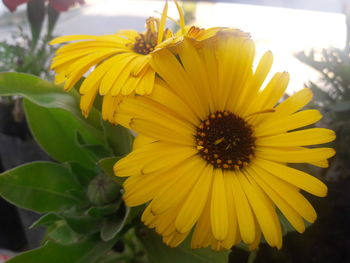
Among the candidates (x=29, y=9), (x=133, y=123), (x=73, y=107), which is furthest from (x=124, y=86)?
(x=29, y=9)

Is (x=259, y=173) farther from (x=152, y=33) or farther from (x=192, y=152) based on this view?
(x=152, y=33)

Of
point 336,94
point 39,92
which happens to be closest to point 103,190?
point 39,92

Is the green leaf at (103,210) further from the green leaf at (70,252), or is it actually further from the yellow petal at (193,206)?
the yellow petal at (193,206)

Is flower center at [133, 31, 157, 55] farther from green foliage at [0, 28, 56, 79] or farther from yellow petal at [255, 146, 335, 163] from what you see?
green foliage at [0, 28, 56, 79]

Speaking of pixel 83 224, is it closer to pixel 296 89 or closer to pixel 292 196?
pixel 292 196

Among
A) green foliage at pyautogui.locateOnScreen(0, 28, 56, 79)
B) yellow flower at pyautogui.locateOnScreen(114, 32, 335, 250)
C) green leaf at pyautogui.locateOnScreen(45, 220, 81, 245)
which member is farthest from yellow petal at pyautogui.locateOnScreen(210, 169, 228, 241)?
green foliage at pyautogui.locateOnScreen(0, 28, 56, 79)
